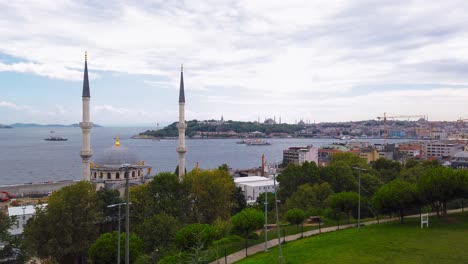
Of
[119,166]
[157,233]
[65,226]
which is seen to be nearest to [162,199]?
[157,233]

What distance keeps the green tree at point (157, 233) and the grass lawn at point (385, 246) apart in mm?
5792

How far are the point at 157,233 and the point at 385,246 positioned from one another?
40.0 ft

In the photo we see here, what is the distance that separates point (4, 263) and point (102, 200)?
921 centimetres

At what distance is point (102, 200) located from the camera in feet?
90.4

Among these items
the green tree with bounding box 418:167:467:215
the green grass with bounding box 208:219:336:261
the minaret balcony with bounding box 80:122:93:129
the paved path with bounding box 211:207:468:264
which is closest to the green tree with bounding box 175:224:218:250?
the green grass with bounding box 208:219:336:261

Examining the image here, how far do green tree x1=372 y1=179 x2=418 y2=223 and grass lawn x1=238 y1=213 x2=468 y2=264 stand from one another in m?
1.17

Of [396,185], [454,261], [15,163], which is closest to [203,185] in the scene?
[396,185]

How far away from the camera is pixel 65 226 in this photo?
23297 mm

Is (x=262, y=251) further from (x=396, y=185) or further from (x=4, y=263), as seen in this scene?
(x=4, y=263)

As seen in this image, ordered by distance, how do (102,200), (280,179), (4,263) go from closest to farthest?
(4,263)
(102,200)
(280,179)

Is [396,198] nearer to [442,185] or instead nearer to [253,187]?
[442,185]

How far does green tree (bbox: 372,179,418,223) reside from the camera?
23.2 m

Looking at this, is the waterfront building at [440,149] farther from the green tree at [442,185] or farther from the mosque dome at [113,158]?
the green tree at [442,185]

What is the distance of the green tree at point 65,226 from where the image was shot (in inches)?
902
